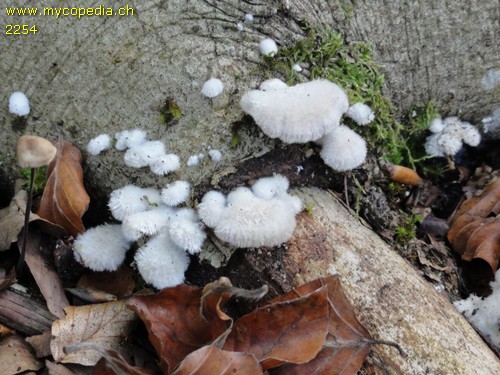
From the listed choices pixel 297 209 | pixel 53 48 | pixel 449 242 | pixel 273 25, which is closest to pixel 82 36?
pixel 53 48

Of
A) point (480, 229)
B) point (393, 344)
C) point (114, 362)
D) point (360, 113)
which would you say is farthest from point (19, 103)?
point (480, 229)

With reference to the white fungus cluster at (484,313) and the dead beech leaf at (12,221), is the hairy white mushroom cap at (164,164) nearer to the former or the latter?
the dead beech leaf at (12,221)

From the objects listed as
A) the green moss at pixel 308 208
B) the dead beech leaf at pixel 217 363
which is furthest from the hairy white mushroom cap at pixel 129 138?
the dead beech leaf at pixel 217 363

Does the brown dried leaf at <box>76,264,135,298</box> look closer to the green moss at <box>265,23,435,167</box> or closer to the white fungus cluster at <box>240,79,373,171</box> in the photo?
the white fungus cluster at <box>240,79,373,171</box>

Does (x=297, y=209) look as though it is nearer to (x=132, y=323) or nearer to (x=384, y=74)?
(x=132, y=323)

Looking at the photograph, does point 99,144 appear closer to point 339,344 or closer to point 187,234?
point 187,234

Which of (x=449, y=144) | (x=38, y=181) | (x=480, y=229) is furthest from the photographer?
(x=449, y=144)
